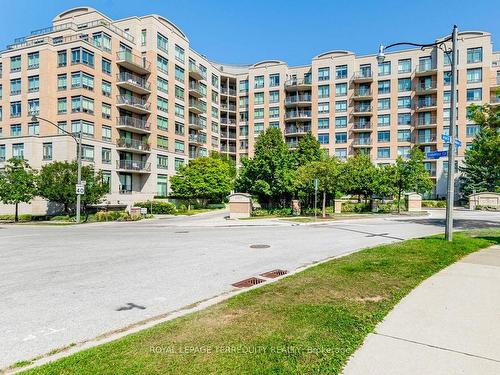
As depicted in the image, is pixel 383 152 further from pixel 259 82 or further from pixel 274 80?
pixel 259 82

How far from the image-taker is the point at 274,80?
66.8 meters

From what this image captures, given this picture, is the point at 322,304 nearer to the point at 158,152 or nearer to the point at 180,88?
the point at 158,152

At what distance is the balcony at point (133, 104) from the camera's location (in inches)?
1742

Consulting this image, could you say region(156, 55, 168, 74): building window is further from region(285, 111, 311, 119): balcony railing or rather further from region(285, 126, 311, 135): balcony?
region(285, 126, 311, 135): balcony

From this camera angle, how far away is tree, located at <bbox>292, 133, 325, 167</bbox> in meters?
38.0

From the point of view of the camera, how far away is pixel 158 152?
49344 mm

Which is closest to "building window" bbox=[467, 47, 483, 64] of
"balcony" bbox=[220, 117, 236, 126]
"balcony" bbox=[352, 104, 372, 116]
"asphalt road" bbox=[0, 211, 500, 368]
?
"balcony" bbox=[352, 104, 372, 116]

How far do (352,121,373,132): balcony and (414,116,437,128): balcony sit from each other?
7.62 metres

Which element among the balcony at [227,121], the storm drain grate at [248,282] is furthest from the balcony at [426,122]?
the storm drain grate at [248,282]

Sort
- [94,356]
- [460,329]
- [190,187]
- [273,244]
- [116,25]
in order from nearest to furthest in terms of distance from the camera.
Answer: [94,356] → [460,329] → [273,244] → [190,187] → [116,25]

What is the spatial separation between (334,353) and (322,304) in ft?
5.54

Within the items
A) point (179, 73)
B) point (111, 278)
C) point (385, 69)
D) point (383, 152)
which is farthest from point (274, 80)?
point (111, 278)

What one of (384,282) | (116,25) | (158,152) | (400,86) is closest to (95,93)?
(158,152)

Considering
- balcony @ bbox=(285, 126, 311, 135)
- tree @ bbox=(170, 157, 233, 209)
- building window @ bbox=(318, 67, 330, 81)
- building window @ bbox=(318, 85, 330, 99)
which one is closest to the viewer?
tree @ bbox=(170, 157, 233, 209)
